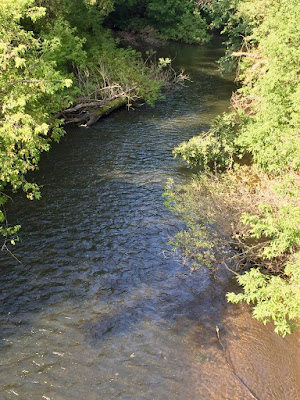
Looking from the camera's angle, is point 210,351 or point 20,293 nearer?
point 210,351

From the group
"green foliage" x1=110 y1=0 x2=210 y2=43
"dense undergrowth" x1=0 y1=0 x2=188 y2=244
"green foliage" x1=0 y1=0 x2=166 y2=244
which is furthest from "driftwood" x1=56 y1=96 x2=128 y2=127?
"green foliage" x1=110 y1=0 x2=210 y2=43

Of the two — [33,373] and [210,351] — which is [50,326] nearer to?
[33,373]

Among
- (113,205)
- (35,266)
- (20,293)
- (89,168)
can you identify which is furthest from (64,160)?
(20,293)

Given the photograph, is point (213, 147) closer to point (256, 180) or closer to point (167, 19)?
point (256, 180)

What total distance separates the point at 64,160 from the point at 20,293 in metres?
10.2

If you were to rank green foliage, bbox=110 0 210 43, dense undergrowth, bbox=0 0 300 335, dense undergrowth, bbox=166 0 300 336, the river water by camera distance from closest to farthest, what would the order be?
dense undergrowth, bbox=0 0 300 335 < the river water < dense undergrowth, bbox=166 0 300 336 < green foliage, bbox=110 0 210 43

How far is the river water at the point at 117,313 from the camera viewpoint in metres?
10.1

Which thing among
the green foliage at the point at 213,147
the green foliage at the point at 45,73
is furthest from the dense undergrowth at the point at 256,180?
the green foliage at the point at 45,73

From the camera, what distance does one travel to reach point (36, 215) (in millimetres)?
16625

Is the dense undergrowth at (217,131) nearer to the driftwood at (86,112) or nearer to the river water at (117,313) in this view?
the driftwood at (86,112)

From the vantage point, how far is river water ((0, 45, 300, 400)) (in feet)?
33.0

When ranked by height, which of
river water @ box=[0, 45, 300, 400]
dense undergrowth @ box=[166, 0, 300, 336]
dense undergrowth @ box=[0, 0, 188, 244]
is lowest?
river water @ box=[0, 45, 300, 400]

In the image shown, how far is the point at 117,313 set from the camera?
479 inches

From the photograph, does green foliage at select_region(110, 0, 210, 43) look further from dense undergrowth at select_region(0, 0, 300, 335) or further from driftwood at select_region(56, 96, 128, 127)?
driftwood at select_region(56, 96, 128, 127)
